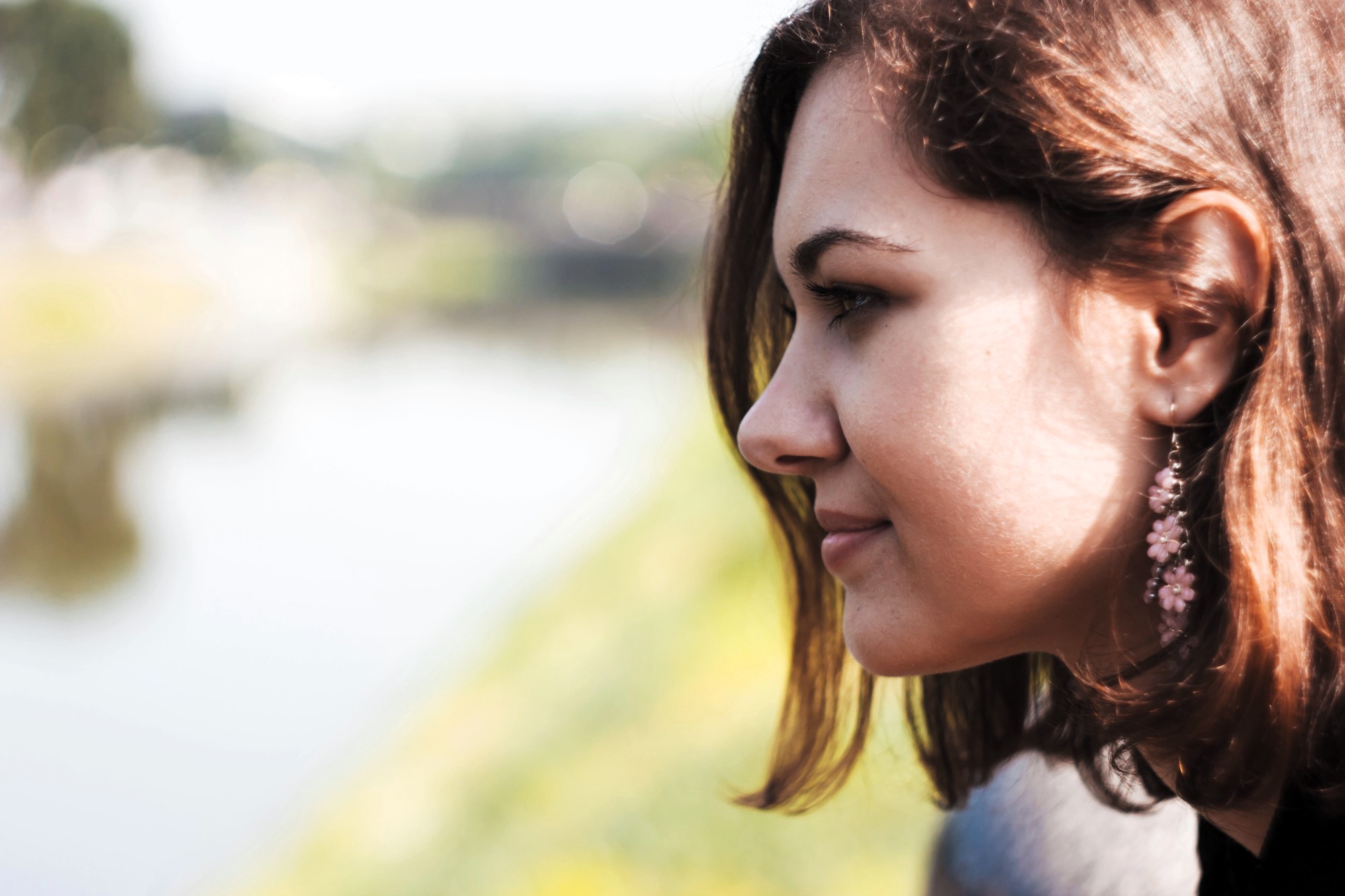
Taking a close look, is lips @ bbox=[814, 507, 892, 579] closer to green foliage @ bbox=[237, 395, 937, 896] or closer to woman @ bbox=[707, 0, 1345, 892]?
woman @ bbox=[707, 0, 1345, 892]

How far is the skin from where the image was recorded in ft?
3.75

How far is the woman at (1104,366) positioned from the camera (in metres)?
1.10

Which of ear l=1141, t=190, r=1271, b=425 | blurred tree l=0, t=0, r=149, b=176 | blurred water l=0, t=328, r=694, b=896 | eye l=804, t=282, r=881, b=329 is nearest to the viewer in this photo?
ear l=1141, t=190, r=1271, b=425

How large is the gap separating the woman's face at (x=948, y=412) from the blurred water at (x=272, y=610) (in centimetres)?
493

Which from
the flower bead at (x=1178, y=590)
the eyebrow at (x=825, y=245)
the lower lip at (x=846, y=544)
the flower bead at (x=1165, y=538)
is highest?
the eyebrow at (x=825, y=245)

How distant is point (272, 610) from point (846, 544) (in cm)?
1001

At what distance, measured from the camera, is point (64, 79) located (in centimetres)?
3095

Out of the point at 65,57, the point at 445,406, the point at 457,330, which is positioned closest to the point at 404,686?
the point at 445,406

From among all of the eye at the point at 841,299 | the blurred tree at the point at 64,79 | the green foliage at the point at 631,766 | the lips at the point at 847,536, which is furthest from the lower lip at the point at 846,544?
the blurred tree at the point at 64,79

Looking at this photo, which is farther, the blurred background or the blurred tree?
the blurred tree

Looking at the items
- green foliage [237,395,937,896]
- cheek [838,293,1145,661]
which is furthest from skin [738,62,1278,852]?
green foliage [237,395,937,896]

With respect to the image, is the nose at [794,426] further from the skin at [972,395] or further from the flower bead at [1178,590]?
the flower bead at [1178,590]

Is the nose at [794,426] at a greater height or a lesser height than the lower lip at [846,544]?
greater

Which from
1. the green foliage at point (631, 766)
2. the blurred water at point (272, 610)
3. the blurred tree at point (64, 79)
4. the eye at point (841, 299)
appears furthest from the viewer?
the blurred tree at point (64, 79)
